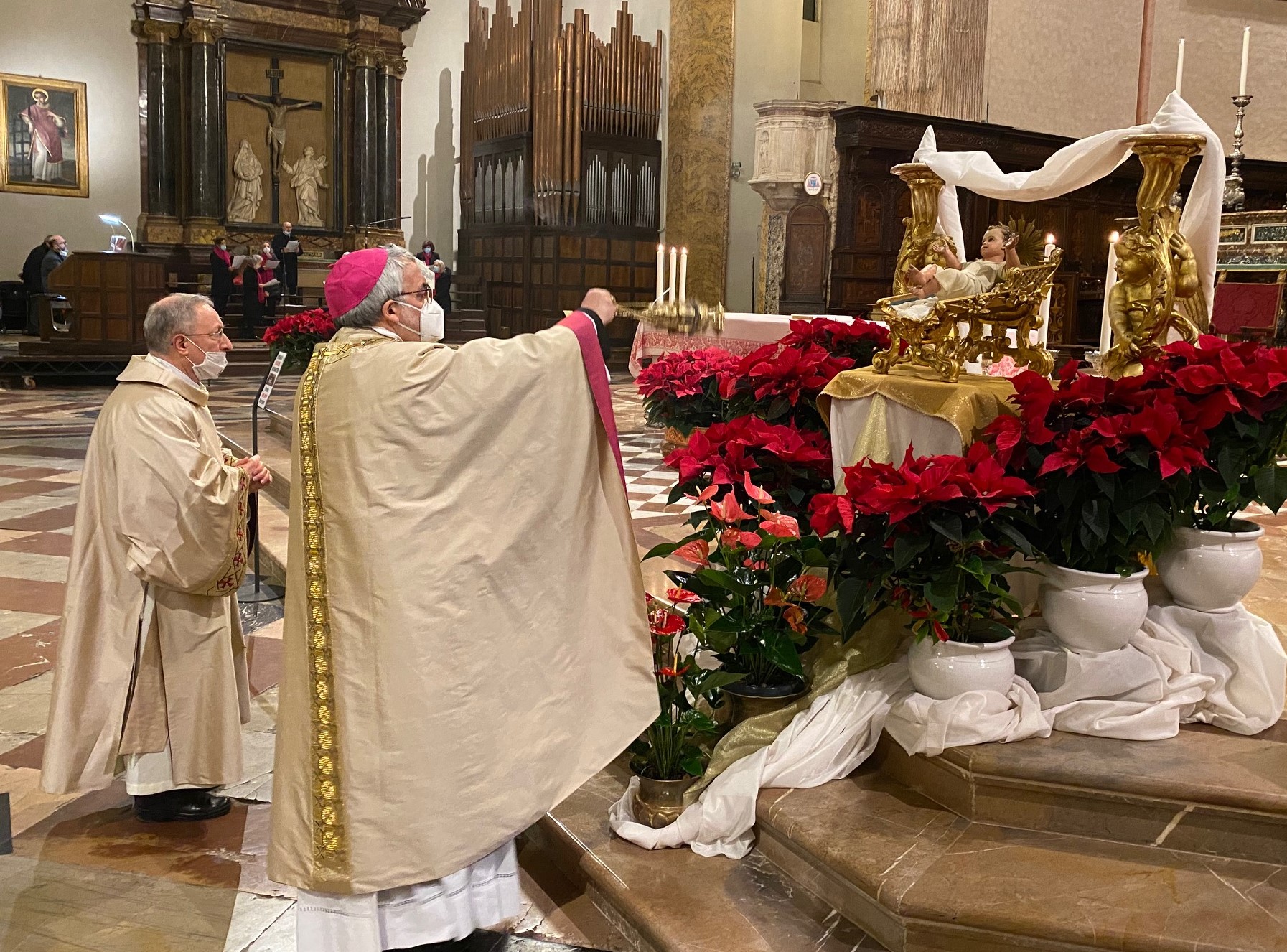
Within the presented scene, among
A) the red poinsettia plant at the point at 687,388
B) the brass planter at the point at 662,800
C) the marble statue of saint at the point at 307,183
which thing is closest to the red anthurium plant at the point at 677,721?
the brass planter at the point at 662,800

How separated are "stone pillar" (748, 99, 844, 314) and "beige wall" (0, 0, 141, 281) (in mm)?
8796

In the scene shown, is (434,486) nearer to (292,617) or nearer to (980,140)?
(292,617)

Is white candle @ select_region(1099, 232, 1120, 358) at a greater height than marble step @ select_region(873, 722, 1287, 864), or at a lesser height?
greater

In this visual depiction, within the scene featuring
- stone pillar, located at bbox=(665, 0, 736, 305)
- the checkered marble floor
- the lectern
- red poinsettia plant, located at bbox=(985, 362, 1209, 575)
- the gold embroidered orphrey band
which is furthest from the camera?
stone pillar, located at bbox=(665, 0, 736, 305)

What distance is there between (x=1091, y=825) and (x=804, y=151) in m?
10.8

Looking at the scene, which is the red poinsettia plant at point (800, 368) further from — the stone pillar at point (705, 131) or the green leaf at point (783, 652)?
the stone pillar at point (705, 131)

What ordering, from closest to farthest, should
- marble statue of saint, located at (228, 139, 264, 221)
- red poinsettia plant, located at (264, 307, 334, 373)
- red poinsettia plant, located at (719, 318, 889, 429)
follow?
1. red poinsettia plant, located at (719, 318, 889, 429)
2. red poinsettia plant, located at (264, 307, 334, 373)
3. marble statue of saint, located at (228, 139, 264, 221)

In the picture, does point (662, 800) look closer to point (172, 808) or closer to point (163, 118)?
point (172, 808)

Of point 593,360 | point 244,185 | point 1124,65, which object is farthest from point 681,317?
point 244,185

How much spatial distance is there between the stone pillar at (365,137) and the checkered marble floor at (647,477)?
885 cm

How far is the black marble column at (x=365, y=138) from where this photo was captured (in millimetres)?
16266

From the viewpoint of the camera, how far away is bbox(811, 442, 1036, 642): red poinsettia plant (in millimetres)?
2416

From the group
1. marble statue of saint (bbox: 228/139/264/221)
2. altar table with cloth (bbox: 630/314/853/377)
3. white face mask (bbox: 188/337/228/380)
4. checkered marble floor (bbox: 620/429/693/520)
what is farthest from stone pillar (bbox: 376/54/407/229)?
white face mask (bbox: 188/337/228/380)

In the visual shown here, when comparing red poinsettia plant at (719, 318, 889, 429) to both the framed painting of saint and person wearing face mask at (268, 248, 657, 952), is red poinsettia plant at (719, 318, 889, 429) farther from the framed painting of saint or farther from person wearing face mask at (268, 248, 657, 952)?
the framed painting of saint
